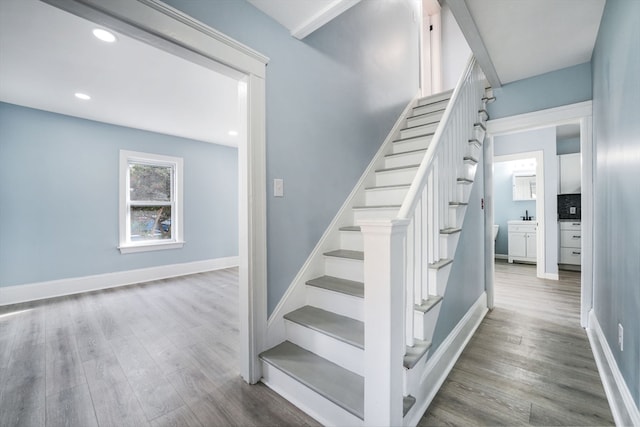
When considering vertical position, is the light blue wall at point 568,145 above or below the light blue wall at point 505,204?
above

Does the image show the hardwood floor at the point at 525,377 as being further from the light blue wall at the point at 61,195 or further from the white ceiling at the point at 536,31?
the light blue wall at the point at 61,195

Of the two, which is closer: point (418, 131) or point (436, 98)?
point (418, 131)

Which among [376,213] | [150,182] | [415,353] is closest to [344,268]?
[376,213]

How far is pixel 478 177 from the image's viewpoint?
2746 millimetres

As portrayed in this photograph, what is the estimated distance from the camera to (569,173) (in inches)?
202

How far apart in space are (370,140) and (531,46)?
1.54 metres

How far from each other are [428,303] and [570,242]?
5163 mm

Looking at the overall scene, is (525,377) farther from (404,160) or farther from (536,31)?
(536,31)

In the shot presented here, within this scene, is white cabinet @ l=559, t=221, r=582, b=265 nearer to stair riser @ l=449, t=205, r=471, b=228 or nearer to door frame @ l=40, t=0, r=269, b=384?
stair riser @ l=449, t=205, r=471, b=228

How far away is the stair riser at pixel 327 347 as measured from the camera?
1.51 m

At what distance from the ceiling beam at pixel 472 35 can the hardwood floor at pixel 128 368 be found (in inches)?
109

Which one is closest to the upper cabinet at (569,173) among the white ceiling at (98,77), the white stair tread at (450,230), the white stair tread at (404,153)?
the white stair tread at (404,153)

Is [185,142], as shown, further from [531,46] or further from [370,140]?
[531,46]

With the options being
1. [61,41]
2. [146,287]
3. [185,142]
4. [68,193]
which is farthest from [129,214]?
[61,41]
